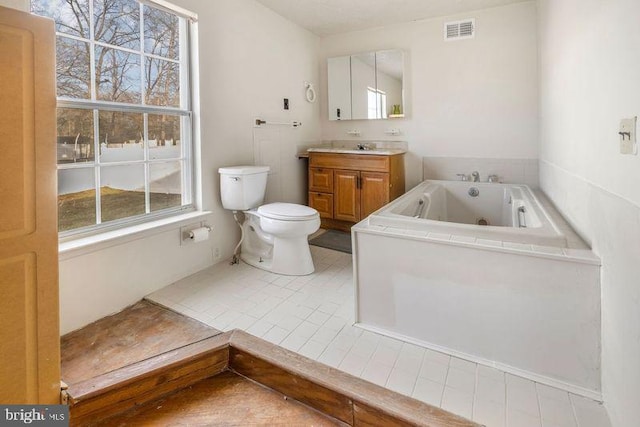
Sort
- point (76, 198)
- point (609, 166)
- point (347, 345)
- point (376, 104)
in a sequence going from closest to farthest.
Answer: point (609, 166) < point (347, 345) < point (76, 198) < point (376, 104)

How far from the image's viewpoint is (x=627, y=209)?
1.11 metres

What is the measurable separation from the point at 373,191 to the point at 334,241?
2.08 ft

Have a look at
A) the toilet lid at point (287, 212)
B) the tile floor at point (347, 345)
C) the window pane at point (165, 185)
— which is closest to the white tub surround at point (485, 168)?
the tile floor at point (347, 345)

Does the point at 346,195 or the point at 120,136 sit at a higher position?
the point at 120,136

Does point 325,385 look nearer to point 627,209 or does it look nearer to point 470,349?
point 470,349

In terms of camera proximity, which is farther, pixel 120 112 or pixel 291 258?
pixel 291 258

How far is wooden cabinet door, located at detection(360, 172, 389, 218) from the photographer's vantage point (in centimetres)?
346

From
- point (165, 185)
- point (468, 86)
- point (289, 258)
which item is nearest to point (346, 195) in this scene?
point (289, 258)

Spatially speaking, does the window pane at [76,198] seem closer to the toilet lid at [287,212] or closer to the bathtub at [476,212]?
the toilet lid at [287,212]

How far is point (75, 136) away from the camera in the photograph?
1.99m

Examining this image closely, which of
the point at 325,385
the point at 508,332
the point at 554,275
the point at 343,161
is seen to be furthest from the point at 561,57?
the point at 325,385

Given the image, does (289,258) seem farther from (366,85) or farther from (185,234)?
(366,85)

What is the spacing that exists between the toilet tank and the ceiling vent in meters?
2.39

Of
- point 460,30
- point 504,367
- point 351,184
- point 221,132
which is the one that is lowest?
point 504,367
